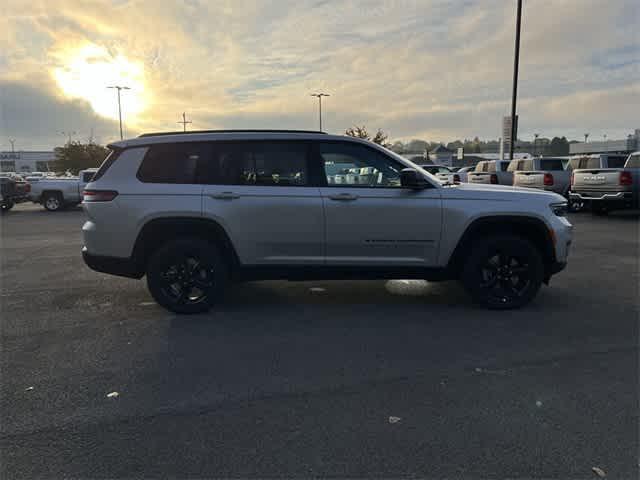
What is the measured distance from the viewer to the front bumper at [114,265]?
4.75 metres

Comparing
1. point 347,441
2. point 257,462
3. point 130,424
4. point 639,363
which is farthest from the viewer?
point 639,363

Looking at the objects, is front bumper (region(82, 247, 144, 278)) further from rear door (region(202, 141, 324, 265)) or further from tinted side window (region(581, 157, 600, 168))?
tinted side window (region(581, 157, 600, 168))

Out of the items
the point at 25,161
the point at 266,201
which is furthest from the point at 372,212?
the point at 25,161

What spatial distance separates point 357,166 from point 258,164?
3.48ft

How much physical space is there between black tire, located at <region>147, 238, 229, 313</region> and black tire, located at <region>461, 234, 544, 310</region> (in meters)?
2.69

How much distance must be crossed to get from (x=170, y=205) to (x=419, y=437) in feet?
10.8

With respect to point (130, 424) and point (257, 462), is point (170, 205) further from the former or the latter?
point (257, 462)

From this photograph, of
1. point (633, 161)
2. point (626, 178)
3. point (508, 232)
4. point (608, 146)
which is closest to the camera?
point (508, 232)

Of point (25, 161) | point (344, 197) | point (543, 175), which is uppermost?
point (25, 161)

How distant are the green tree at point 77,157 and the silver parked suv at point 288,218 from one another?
50.7 meters

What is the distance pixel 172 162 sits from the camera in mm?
4719

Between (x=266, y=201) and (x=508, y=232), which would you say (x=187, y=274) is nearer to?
(x=266, y=201)

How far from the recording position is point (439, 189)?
15.5 ft

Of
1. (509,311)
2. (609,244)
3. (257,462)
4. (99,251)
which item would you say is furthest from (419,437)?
(609,244)
